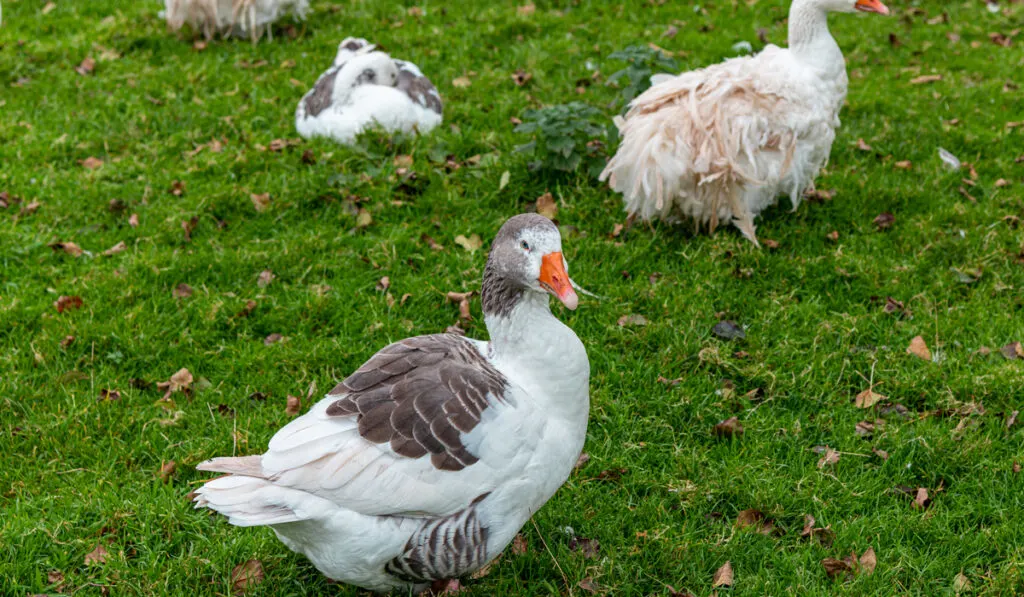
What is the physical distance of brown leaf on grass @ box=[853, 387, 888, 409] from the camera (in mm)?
4602

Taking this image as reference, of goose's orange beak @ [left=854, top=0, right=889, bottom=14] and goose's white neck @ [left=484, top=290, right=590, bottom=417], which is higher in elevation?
goose's orange beak @ [left=854, top=0, right=889, bottom=14]

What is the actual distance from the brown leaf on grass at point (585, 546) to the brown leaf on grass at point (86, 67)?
6893 millimetres

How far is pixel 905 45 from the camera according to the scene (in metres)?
8.84

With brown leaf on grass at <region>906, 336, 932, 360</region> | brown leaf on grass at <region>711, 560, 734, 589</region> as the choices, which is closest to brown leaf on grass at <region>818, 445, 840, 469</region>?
brown leaf on grass at <region>711, 560, 734, 589</region>

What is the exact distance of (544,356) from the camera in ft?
10.7

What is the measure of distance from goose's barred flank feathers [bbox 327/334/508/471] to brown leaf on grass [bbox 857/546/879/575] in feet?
5.64

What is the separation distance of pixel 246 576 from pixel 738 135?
12.7 feet

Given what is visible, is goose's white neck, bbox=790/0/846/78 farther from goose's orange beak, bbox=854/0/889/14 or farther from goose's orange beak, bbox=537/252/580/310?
goose's orange beak, bbox=537/252/580/310

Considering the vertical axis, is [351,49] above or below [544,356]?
below

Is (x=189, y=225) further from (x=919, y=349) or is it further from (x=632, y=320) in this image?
(x=919, y=349)

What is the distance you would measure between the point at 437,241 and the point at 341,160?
127 cm

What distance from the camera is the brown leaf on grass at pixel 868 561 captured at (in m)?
3.66

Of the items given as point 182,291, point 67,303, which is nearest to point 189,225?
point 182,291

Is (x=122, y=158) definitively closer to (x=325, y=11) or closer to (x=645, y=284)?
(x=325, y=11)
